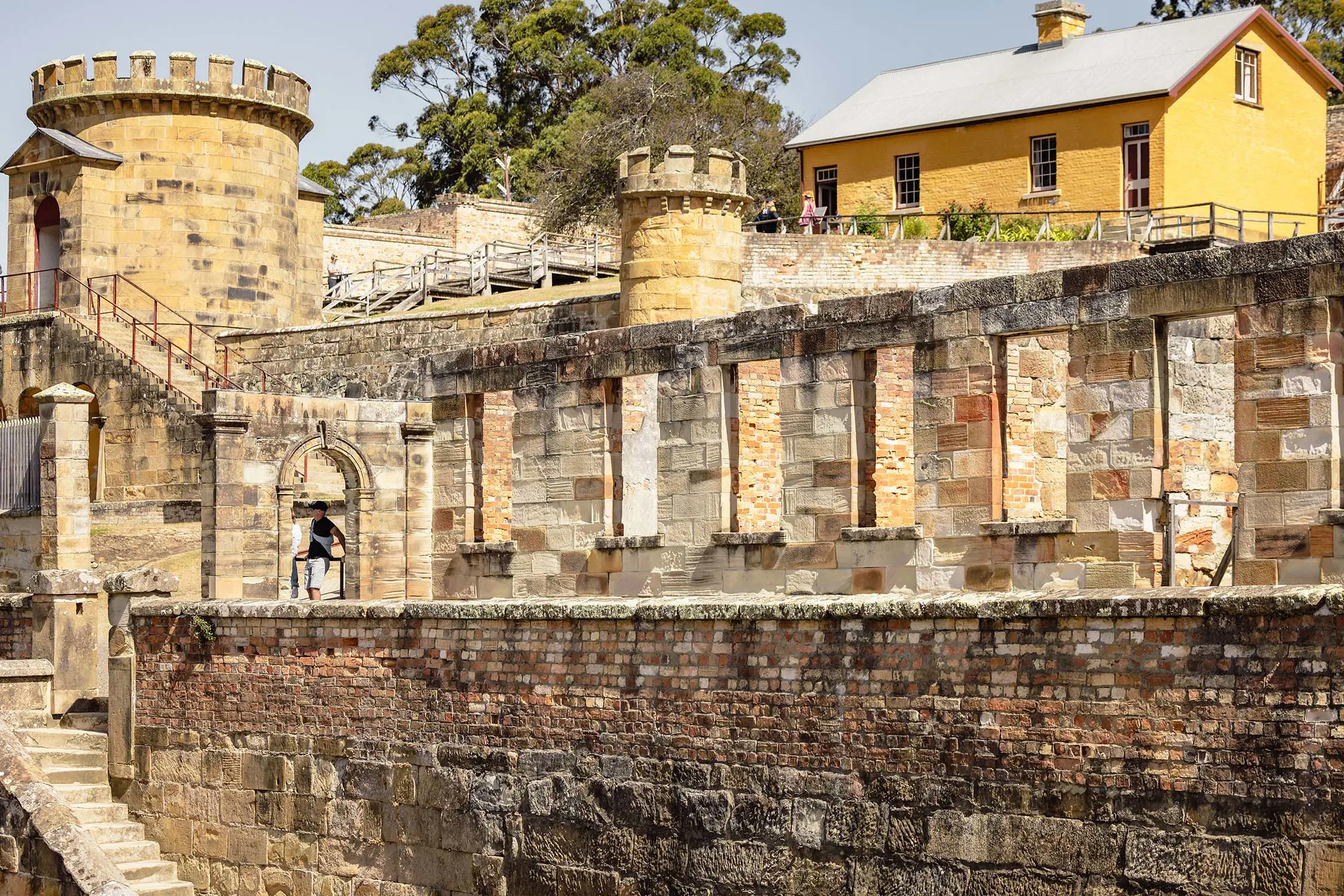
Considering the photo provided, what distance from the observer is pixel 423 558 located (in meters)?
20.8

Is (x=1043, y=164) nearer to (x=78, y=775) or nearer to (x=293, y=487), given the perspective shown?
(x=293, y=487)

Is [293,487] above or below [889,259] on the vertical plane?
below

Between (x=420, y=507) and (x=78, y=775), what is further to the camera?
(x=420, y=507)

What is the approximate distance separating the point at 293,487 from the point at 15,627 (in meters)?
3.09

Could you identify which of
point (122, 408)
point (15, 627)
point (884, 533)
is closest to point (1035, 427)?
point (884, 533)

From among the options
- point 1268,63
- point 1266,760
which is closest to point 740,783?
point 1266,760

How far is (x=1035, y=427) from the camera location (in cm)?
1647

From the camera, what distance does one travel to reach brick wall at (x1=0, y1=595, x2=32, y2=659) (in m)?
20.6

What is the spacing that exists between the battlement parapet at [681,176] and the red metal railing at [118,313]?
355 inches

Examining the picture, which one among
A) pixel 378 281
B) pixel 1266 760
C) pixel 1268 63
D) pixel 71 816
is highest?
pixel 1268 63

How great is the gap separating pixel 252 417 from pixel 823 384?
598cm

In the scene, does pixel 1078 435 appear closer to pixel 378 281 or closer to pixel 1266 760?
pixel 1266 760

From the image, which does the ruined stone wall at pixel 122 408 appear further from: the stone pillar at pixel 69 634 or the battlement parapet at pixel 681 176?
the stone pillar at pixel 69 634

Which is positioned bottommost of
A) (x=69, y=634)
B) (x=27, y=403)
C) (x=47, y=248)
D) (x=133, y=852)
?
(x=133, y=852)
